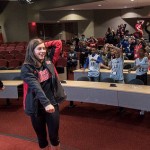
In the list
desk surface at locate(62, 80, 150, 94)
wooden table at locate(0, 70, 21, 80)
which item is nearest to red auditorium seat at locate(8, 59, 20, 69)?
wooden table at locate(0, 70, 21, 80)

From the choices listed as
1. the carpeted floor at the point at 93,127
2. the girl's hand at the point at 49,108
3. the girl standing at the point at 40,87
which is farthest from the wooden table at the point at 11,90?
the girl's hand at the point at 49,108

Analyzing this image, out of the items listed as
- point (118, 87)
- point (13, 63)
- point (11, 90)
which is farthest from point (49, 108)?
point (13, 63)

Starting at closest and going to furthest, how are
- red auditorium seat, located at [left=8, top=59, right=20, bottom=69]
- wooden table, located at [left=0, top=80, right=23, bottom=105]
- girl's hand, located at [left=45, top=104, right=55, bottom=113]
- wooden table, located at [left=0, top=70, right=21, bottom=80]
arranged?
girl's hand, located at [left=45, top=104, right=55, bottom=113], wooden table, located at [left=0, top=80, right=23, bottom=105], wooden table, located at [left=0, top=70, right=21, bottom=80], red auditorium seat, located at [left=8, top=59, right=20, bottom=69]

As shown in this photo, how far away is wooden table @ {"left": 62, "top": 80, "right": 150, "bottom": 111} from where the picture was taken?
471cm

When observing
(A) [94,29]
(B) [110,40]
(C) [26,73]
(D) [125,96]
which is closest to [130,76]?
(D) [125,96]

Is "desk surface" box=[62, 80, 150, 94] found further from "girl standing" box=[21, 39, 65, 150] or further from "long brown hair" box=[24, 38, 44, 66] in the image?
"long brown hair" box=[24, 38, 44, 66]

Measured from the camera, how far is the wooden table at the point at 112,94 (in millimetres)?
4707

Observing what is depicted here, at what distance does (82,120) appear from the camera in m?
5.34

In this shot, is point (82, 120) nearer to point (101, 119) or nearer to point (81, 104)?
point (101, 119)

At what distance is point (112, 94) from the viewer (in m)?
5.09

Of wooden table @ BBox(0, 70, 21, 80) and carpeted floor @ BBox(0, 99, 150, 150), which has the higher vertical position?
wooden table @ BBox(0, 70, 21, 80)

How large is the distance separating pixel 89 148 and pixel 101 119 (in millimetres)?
1291

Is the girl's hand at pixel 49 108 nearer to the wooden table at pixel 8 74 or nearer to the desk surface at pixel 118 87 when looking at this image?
the desk surface at pixel 118 87

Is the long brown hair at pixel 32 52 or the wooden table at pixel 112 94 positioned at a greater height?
the long brown hair at pixel 32 52
